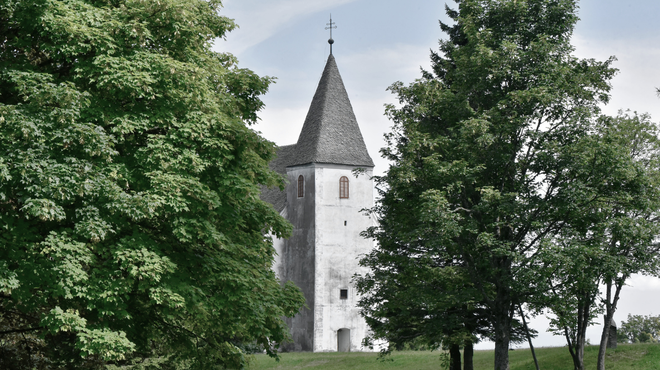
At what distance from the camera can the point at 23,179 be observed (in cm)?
1227

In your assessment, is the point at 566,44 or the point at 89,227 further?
the point at 566,44

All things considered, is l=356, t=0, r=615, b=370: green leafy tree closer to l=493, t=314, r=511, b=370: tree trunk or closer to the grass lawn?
l=493, t=314, r=511, b=370: tree trunk

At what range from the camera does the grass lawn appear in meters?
25.0

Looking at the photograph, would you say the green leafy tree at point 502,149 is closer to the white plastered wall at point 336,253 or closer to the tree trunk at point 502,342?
the tree trunk at point 502,342

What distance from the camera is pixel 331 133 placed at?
1929 inches

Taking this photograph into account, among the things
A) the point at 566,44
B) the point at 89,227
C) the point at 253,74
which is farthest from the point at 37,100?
the point at 566,44

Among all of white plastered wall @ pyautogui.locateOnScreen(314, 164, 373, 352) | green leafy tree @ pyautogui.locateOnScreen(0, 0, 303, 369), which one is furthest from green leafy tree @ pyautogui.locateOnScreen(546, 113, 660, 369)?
white plastered wall @ pyautogui.locateOnScreen(314, 164, 373, 352)

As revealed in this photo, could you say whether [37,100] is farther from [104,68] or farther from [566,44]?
[566,44]

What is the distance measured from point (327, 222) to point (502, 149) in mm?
27826

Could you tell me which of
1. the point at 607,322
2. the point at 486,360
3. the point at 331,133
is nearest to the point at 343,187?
the point at 331,133

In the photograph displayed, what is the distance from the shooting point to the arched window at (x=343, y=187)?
159 ft

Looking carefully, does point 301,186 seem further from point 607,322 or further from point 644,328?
point 607,322

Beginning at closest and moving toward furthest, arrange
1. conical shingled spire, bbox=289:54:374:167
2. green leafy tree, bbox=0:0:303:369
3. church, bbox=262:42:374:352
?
1. green leafy tree, bbox=0:0:303:369
2. church, bbox=262:42:374:352
3. conical shingled spire, bbox=289:54:374:167

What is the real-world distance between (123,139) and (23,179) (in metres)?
2.30
